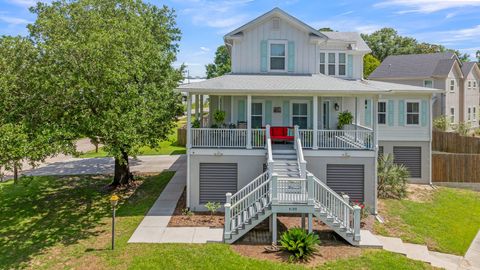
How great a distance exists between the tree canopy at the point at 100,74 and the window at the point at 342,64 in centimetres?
1115

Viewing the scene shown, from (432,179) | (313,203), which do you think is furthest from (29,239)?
(432,179)

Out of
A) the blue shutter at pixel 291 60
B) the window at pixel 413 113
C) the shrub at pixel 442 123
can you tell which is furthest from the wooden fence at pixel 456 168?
the shrub at pixel 442 123

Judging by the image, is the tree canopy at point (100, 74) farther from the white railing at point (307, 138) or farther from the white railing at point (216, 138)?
the white railing at point (307, 138)

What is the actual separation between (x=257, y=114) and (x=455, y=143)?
17596 mm

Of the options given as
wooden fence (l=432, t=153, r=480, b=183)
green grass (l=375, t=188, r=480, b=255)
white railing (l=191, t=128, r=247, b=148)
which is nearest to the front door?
green grass (l=375, t=188, r=480, b=255)

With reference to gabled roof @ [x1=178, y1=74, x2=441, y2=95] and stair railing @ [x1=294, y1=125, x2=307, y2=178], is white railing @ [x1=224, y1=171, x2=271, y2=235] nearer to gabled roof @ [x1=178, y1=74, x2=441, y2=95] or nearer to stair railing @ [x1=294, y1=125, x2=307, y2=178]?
stair railing @ [x1=294, y1=125, x2=307, y2=178]

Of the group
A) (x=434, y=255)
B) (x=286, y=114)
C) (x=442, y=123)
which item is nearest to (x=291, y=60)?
(x=286, y=114)

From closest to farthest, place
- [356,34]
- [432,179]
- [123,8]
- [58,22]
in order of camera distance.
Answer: [58,22] → [123,8] → [432,179] → [356,34]

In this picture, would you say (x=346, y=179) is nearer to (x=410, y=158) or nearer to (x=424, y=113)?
(x=410, y=158)

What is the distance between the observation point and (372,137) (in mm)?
15273

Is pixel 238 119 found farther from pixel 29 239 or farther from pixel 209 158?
pixel 29 239

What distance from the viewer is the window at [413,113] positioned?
2112cm

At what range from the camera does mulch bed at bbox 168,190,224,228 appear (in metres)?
13.6

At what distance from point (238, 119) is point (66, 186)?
10396 millimetres
